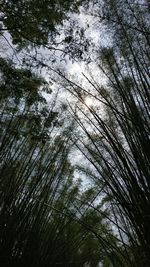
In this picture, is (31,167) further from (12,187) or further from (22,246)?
(22,246)

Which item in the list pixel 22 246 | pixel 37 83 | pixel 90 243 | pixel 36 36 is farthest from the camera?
pixel 90 243

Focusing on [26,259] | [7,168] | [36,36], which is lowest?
[26,259]

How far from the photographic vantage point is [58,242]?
2996 millimetres

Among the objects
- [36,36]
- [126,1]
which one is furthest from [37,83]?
[126,1]

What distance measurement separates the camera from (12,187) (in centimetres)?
239

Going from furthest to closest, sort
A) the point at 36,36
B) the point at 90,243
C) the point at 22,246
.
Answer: the point at 90,243
the point at 36,36
the point at 22,246

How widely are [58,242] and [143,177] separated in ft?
6.78

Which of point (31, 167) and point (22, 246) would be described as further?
point (31, 167)

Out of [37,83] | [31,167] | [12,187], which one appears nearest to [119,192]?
[12,187]

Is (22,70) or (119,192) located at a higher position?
(22,70)

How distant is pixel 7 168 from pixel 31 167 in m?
0.25

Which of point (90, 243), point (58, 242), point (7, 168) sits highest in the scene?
point (90, 243)

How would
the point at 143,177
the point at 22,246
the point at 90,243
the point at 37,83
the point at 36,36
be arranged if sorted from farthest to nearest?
the point at 90,243 < the point at 36,36 < the point at 37,83 < the point at 22,246 < the point at 143,177

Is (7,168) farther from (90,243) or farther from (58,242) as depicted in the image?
(90,243)
